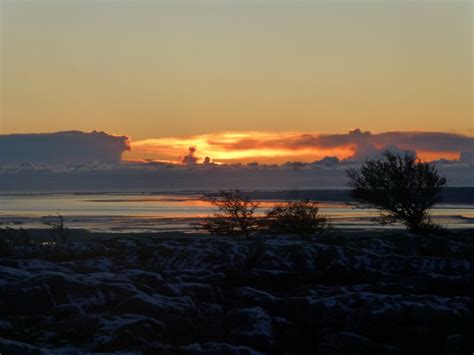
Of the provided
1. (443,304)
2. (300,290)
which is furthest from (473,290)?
Answer: (300,290)

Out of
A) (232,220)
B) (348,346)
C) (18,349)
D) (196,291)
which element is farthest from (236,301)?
(232,220)

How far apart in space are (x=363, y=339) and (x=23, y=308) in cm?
638

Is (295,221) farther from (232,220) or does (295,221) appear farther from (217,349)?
(217,349)

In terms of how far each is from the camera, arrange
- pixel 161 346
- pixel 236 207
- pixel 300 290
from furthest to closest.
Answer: pixel 236 207 → pixel 300 290 → pixel 161 346

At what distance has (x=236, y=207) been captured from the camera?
36.2m

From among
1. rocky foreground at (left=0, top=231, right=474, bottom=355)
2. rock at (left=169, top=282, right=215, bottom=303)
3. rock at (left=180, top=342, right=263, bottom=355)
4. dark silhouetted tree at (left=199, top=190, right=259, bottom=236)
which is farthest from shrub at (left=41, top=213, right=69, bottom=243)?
rock at (left=180, top=342, right=263, bottom=355)

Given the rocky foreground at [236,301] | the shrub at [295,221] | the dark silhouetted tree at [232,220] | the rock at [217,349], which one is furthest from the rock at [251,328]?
the dark silhouetted tree at [232,220]

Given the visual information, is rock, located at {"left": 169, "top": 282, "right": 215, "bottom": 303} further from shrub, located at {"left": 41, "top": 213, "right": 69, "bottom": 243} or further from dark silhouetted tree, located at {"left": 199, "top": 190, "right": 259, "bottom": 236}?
dark silhouetted tree, located at {"left": 199, "top": 190, "right": 259, "bottom": 236}

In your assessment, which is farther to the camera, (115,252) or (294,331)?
(115,252)

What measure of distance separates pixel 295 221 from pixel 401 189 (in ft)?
20.1

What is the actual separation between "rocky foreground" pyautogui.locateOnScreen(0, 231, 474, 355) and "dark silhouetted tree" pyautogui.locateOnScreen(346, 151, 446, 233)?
59.1ft

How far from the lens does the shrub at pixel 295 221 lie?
1312 inches

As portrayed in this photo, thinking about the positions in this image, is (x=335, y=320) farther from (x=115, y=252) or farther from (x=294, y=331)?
(x=115, y=252)

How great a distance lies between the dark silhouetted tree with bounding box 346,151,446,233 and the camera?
36.0 meters
